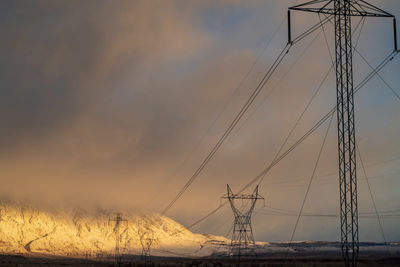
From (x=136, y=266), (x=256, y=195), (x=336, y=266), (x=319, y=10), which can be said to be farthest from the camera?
(x=136, y=266)

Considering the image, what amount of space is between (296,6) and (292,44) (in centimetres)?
328

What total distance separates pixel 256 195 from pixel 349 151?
42466mm

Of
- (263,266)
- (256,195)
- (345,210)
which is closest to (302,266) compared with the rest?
(263,266)

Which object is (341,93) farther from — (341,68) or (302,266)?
(302,266)

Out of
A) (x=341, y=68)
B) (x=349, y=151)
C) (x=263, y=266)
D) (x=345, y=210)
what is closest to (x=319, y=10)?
(x=341, y=68)

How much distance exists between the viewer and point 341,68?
50.3 m

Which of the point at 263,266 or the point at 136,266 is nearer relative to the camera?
the point at 263,266

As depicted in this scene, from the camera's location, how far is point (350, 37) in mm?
50375

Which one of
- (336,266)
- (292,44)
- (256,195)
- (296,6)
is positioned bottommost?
(336,266)

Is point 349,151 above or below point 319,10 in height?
below

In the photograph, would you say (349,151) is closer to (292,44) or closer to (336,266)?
(292,44)

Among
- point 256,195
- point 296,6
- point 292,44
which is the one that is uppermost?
point 296,6

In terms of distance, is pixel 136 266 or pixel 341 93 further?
pixel 136 266

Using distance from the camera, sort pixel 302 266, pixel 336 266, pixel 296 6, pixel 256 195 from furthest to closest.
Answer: pixel 302 266 → pixel 336 266 → pixel 256 195 → pixel 296 6
